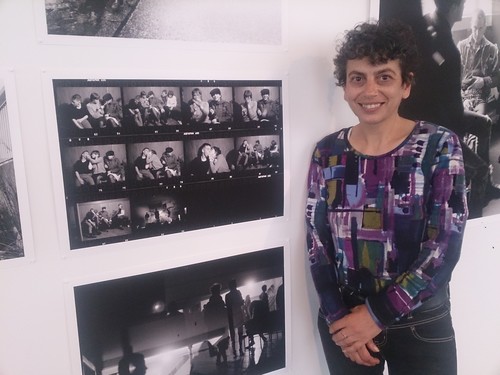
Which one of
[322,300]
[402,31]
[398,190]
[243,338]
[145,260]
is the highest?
[402,31]

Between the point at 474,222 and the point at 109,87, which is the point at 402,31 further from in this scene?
the point at 474,222

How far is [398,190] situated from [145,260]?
0.70 meters

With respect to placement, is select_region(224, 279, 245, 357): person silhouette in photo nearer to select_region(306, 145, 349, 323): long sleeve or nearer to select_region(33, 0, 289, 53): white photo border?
select_region(306, 145, 349, 323): long sleeve

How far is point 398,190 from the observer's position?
96cm

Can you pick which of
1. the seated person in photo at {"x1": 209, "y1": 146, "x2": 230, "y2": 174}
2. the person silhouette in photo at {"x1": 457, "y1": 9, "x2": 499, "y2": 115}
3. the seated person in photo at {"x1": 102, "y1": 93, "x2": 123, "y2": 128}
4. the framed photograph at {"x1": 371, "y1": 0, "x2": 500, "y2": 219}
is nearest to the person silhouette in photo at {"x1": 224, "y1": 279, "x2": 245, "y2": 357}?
the seated person in photo at {"x1": 209, "y1": 146, "x2": 230, "y2": 174}

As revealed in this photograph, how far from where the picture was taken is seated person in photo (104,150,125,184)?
88 cm

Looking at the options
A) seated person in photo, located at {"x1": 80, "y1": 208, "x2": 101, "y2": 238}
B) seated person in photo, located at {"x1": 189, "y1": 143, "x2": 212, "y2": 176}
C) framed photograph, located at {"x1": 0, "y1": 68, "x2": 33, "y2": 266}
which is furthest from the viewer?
seated person in photo, located at {"x1": 189, "y1": 143, "x2": 212, "y2": 176}

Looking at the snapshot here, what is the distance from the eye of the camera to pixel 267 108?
1.05 meters

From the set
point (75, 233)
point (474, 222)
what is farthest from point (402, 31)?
point (75, 233)

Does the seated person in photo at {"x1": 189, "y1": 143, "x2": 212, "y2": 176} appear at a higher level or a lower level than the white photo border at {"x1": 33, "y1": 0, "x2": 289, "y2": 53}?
lower

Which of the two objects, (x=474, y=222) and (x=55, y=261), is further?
(x=474, y=222)

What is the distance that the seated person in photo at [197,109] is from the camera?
37.5 inches

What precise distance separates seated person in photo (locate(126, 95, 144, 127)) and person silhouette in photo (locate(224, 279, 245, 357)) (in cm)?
53

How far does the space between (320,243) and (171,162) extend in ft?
1.61
